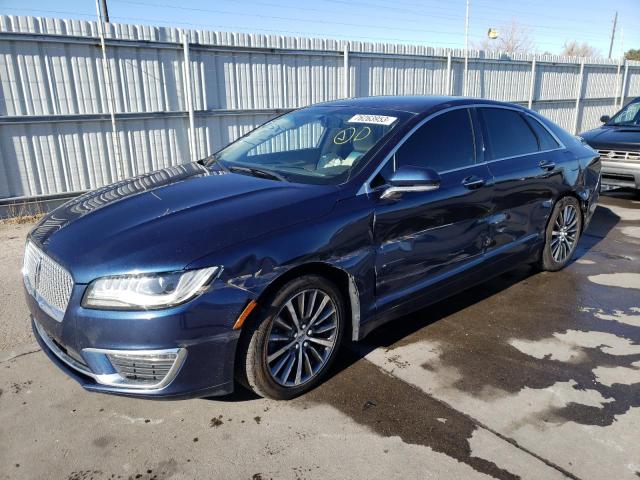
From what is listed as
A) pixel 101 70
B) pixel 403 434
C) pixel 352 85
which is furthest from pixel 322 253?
pixel 352 85

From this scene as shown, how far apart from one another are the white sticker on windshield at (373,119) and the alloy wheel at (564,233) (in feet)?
7.57

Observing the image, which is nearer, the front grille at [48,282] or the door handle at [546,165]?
the front grille at [48,282]

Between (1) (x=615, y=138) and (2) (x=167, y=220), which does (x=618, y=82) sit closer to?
(1) (x=615, y=138)

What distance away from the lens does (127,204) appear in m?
3.12

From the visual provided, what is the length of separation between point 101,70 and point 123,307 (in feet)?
21.0

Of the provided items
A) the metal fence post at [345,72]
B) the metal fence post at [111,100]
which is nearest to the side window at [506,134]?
the metal fence post at [111,100]

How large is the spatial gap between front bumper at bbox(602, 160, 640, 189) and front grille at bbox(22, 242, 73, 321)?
8.37m

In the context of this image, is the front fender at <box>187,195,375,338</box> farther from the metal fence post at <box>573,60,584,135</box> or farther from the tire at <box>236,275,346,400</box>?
the metal fence post at <box>573,60,584,135</box>

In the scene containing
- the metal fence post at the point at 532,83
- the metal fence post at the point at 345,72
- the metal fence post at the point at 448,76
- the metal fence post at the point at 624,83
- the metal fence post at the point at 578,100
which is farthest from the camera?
the metal fence post at the point at 624,83

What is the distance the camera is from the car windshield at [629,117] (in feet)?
29.5

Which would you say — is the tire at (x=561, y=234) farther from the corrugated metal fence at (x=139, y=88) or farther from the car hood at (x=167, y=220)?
the corrugated metal fence at (x=139, y=88)

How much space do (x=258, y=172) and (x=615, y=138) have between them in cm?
728

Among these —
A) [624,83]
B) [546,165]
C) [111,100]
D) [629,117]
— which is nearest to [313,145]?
[546,165]

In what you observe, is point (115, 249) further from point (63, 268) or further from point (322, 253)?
point (322, 253)
